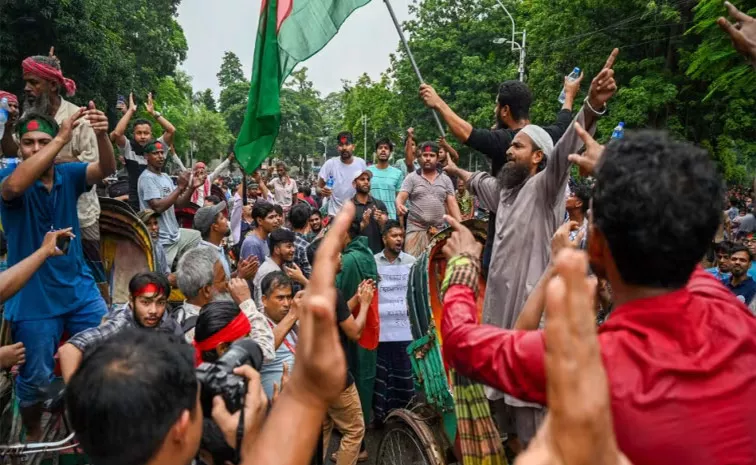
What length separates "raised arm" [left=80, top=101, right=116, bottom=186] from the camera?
361cm

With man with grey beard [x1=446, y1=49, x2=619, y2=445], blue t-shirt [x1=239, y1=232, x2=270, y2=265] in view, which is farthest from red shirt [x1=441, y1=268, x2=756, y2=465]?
blue t-shirt [x1=239, y1=232, x2=270, y2=265]

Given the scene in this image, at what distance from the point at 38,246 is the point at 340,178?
4.77m

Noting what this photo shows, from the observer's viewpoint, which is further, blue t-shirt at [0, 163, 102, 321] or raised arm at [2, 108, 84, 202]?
blue t-shirt at [0, 163, 102, 321]

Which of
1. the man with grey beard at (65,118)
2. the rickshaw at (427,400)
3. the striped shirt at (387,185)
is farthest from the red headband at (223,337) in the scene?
the striped shirt at (387,185)

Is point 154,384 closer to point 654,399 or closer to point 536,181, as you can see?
point 654,399

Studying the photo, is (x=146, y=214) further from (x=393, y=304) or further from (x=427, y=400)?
(x=427, y=400)

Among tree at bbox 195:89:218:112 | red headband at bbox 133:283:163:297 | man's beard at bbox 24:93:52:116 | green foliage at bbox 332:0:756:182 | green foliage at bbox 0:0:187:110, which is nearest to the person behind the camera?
red headband at bbox 133:283:163:297

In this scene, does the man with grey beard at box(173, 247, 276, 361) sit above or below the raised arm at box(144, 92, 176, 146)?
below

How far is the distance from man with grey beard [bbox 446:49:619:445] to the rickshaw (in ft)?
2.09

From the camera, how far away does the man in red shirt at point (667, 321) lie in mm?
1293

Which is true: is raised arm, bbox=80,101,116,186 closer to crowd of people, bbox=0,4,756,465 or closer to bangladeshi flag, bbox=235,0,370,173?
crowd of people, bbox=0,4,756,465

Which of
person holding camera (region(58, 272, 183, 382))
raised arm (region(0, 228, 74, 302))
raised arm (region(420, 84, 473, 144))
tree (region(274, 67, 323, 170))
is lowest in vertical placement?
person holding camera (region(58, 272, 183, 382))

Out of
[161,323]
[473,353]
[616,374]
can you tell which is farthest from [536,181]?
[161,323]

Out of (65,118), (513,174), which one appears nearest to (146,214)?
(65,118)
